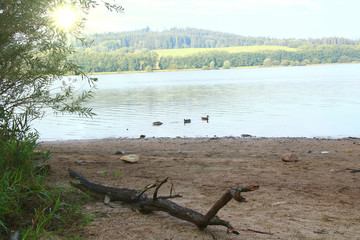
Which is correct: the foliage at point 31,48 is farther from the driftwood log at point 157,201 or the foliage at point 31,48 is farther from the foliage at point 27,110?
the driftwood log at point 157,201

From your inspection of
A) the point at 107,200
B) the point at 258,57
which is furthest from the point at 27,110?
the point at 258,57

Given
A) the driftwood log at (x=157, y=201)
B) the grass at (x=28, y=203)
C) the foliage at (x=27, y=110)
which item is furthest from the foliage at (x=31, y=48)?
the driftwood log at (x=157, y=201)

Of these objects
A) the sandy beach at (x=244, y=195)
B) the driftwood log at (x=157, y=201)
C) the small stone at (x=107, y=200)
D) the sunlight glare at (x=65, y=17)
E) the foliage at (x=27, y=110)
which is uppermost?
the sunlight glare at (x=65, y=17)

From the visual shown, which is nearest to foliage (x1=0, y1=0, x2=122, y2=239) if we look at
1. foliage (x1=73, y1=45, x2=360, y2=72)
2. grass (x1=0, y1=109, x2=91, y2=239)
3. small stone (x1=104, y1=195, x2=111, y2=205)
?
grass (x1=0, y1=109, x2=91, y2=239)

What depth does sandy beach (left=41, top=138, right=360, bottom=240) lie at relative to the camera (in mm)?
4215

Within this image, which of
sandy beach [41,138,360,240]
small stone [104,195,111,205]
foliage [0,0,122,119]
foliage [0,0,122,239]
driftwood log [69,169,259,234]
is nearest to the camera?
driftwood log [69,169,259,234]

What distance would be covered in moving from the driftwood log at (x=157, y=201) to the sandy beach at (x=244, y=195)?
4.4 inches

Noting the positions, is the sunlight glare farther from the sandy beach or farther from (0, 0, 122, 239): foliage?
the sandy beach

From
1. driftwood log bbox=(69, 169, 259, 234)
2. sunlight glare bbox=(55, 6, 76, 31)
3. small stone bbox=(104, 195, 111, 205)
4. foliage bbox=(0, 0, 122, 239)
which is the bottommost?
small stone bbox=(104, 195, 111, 205)

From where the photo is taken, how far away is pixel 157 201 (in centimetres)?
454

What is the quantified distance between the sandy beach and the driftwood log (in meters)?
0.11

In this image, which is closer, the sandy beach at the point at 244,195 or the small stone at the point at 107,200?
the sandy beach at the point at 244,195

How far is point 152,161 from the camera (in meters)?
9.12

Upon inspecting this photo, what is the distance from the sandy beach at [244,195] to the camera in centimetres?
421
